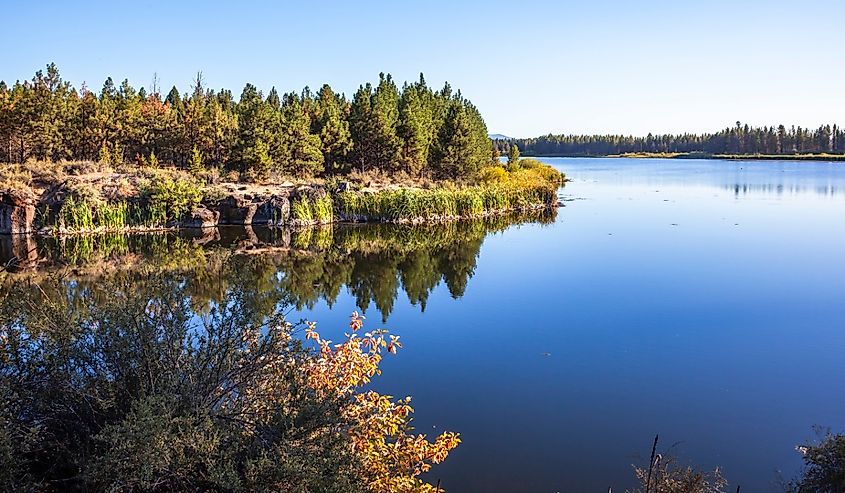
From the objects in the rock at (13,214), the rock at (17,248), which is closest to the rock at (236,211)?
the rock at (13,214)

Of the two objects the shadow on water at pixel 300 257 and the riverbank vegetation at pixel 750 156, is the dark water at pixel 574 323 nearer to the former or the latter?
the shadow on water at pixel 300 257

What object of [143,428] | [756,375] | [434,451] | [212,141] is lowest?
[756,375]

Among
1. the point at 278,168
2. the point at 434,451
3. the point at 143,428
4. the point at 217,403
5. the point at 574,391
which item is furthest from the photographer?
the point at 278,168

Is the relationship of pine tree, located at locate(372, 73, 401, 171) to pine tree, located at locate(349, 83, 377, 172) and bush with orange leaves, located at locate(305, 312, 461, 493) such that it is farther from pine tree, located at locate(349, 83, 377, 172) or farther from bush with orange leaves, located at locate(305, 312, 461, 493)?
bush with orange leaves, located at locate(305, 312, 461, 493)

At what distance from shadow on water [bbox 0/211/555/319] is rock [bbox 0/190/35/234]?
1299mm

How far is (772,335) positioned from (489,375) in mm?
6973

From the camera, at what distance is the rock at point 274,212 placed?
35.6 m

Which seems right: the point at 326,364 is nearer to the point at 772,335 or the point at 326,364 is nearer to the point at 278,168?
the point at 772,335

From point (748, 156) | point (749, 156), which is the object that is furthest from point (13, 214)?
point (748, 156)

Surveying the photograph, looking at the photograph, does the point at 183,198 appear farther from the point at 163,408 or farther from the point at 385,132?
the point at 163,408

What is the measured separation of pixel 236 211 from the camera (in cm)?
3591

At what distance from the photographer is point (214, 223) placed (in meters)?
35.2

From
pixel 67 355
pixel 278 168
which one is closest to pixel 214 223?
pixel 278 168

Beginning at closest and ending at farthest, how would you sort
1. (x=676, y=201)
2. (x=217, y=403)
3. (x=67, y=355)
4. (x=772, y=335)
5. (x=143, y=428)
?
1. (x=143, y=428)
2. (x=67, y=355)
3. (x=217, y=403)
4. (x=772, y=335)
5. (x=676, y=201)
